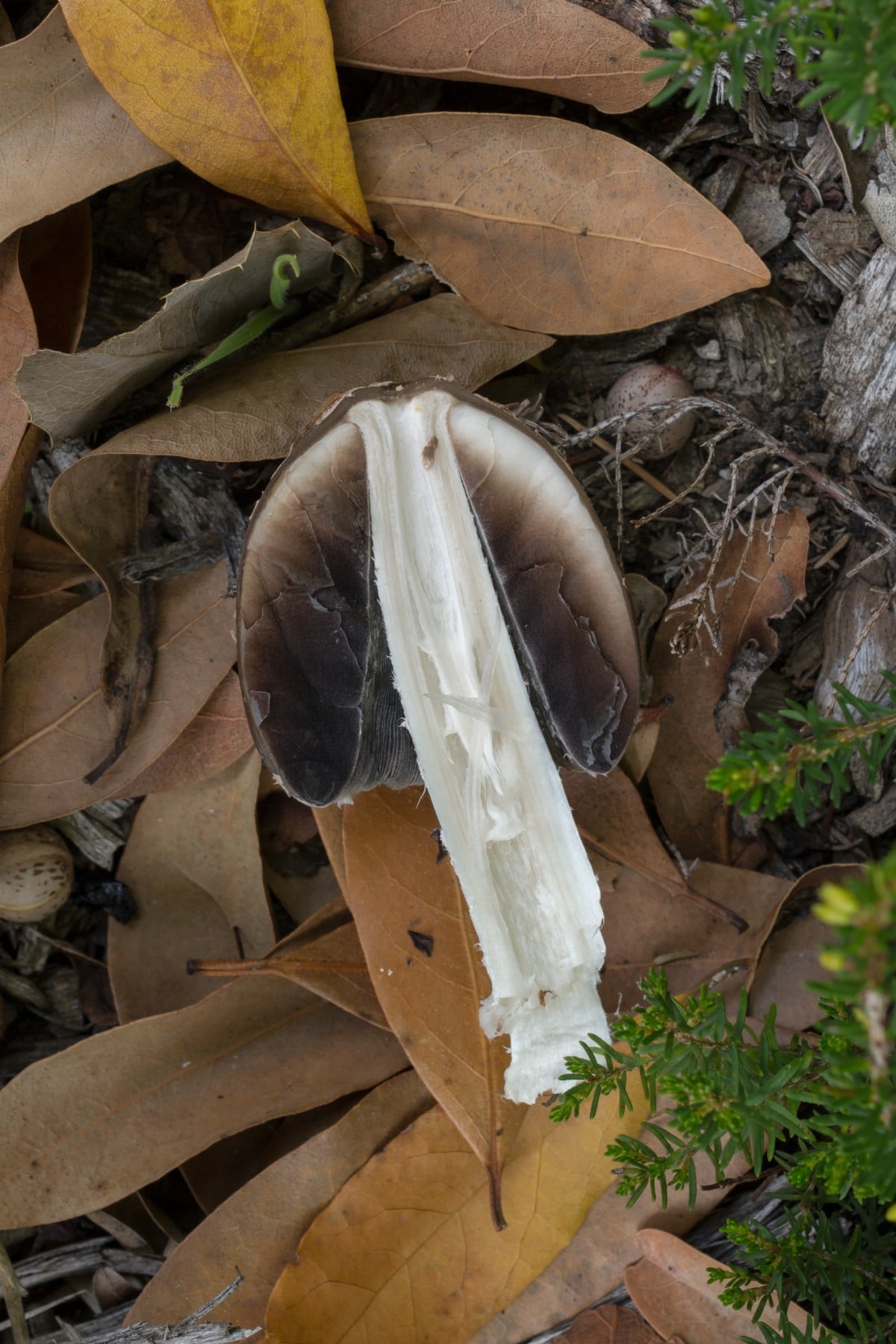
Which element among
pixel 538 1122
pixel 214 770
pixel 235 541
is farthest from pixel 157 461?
pixel 538 1122

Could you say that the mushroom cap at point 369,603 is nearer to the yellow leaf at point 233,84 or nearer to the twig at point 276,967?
the twig at point 276,967

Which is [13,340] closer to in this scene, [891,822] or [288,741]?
[288,741]

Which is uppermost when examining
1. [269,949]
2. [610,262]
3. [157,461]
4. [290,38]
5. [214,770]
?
[290,38]

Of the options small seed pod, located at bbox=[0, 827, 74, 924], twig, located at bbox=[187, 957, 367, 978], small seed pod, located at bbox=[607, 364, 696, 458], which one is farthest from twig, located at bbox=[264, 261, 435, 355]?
twig, located at bbox=[187, 957, 367, 978]

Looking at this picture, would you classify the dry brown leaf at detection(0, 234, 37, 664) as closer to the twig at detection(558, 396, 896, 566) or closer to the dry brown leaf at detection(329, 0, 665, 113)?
the dry brown leaf at detection(329, 0, 665, 113)

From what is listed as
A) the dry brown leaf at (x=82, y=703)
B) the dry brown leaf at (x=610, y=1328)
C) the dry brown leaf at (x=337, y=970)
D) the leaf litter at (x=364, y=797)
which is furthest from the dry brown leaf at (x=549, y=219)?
the dry brown leaf at (x=610, y=1328)

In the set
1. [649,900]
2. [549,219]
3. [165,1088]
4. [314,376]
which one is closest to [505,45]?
[549,219]

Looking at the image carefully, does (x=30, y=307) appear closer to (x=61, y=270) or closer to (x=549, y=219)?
(x=61, y=270)
